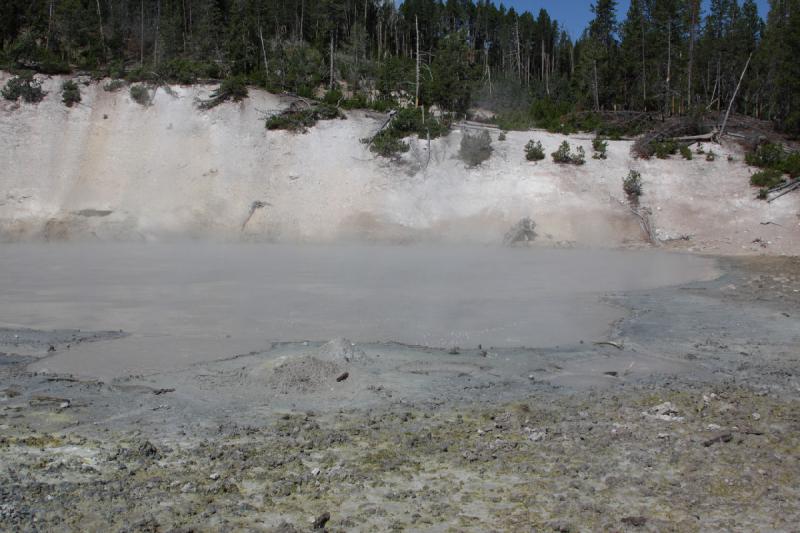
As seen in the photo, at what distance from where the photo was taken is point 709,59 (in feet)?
162

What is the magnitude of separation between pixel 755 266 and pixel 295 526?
19.1 metres

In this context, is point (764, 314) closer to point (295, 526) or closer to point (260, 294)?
point (260, 294)

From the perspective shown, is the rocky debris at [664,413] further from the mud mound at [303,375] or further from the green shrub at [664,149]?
the green shrub at [664,149]

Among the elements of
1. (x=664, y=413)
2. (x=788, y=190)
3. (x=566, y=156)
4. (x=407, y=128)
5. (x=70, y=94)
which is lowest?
(x=664, y=413)

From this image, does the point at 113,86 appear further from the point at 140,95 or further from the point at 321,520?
the point at 321,520

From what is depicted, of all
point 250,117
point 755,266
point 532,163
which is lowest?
point 755,266

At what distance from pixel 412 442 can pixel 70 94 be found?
3075cm

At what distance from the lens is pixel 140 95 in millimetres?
32469

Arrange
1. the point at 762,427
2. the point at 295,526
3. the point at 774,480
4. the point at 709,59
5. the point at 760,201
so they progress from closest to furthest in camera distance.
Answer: the point at 295,526
the point at 774,480
the point at 762,427
the point at 760,201
the point at 709,59

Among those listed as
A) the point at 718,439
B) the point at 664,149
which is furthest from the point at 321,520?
the point at 664,149

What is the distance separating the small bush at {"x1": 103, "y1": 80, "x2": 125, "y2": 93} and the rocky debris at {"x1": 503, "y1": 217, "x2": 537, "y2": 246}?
19523 mm

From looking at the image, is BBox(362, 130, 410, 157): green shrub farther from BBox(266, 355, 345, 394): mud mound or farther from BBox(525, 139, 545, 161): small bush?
BBox(266, 355, 345, 394): mud mound

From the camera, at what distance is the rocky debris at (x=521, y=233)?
26.3 meters

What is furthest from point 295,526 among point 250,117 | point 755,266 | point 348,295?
point 250,117
